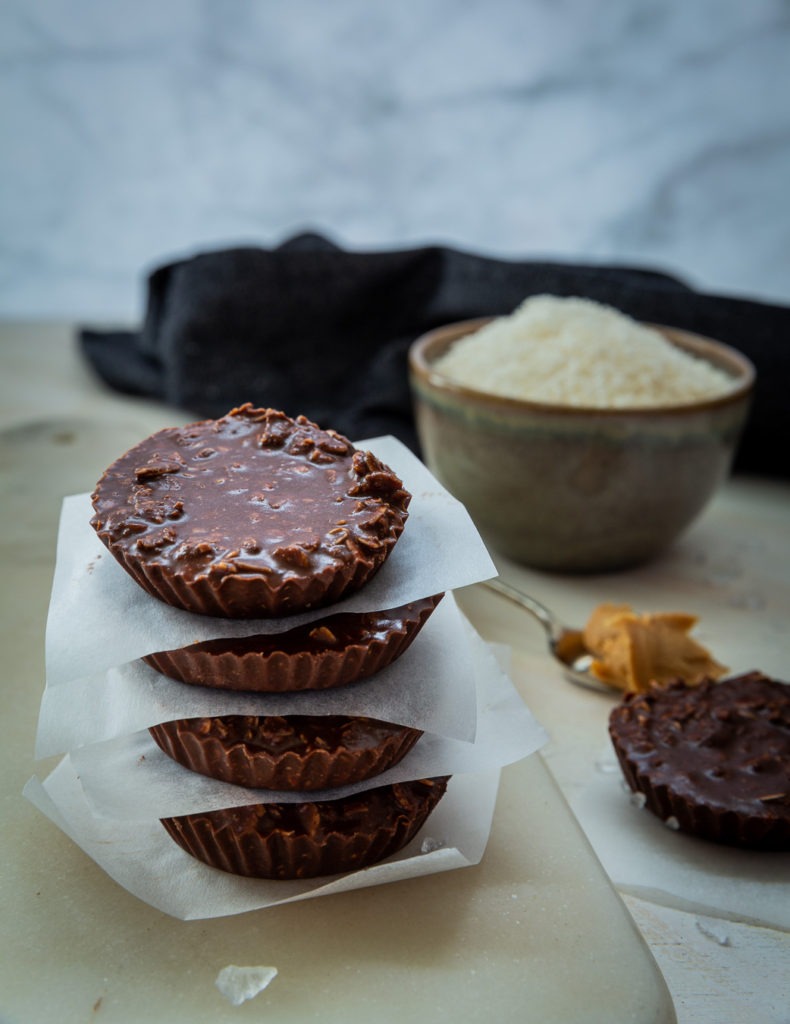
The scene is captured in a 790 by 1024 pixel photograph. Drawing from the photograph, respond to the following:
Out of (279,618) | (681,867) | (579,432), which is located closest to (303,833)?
(279,618)

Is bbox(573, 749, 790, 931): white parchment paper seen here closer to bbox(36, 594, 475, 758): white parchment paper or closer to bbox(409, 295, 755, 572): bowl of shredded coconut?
bbox(36, 594, 475, 758): white parchment paper

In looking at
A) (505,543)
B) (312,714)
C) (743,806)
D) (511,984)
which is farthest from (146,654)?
(505,543)

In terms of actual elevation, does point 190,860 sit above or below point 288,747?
below

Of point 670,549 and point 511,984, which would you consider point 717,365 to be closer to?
point 670,549

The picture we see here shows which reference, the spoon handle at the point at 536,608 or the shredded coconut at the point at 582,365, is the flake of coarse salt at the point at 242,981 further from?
the shredded coconut at the point at 582,365

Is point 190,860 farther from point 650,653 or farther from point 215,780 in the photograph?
point 650,653

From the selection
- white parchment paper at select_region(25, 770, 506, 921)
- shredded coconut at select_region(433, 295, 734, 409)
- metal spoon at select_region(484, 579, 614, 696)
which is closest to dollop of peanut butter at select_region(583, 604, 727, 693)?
metal spoon at select_region(484, 579, 614, 696)
